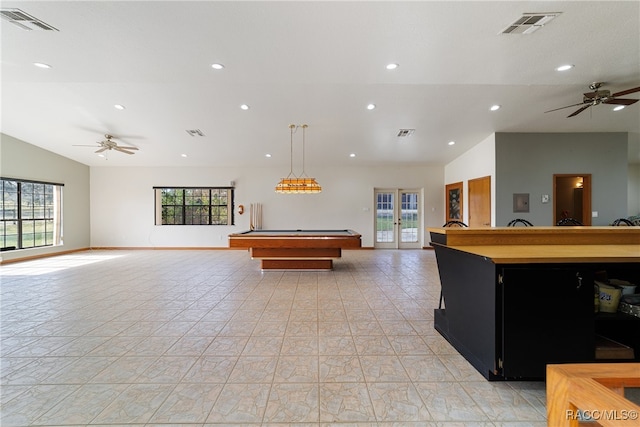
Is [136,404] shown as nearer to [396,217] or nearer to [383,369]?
[383,369]

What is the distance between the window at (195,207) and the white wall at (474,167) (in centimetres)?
730

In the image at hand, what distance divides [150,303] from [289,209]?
571cm

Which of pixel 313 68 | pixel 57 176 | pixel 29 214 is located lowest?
pixel 29 214

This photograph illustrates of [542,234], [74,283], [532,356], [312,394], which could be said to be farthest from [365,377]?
[74,283]

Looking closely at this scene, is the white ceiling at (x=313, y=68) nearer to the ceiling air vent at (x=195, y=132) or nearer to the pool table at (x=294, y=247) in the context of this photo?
the ceiling air vent at (x=195, y=132)

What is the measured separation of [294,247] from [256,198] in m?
4.21

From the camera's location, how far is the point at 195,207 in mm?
9445

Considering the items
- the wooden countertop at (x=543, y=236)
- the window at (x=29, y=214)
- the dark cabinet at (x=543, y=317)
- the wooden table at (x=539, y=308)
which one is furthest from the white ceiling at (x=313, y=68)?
the dark cabinet at (x=543, y=317)

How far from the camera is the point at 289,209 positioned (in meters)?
9.33

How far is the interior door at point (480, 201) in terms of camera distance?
21.9 ft

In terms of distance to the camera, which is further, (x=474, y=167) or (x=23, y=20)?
(x=474, y=167)

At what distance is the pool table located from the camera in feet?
18.4

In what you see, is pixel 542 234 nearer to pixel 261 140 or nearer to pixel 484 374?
pixel 484 374

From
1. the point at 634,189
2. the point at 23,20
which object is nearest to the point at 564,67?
the point at 23,20
